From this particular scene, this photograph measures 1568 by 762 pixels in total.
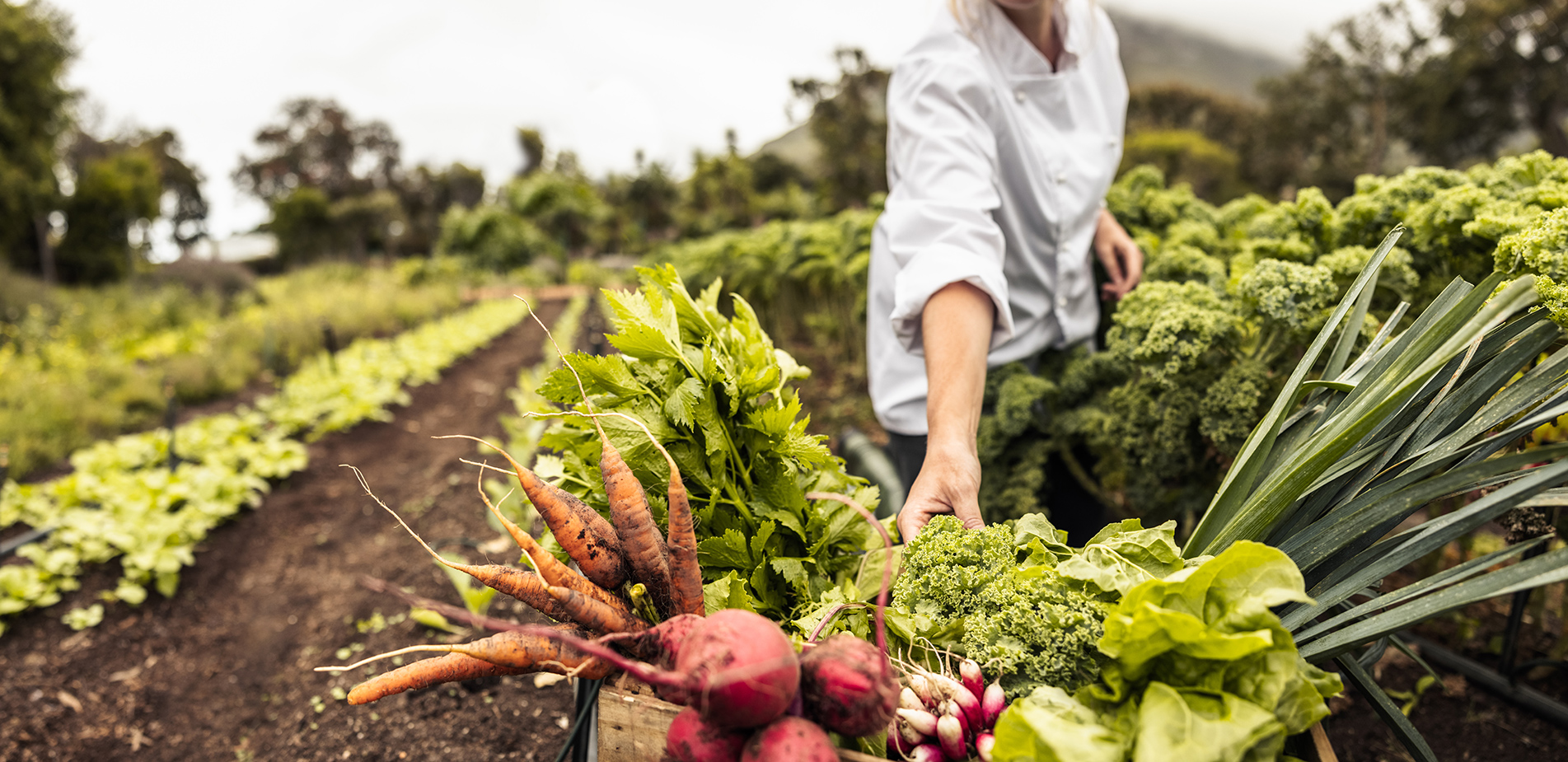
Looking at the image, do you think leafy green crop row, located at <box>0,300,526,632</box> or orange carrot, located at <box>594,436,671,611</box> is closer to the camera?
orange carrot, located at <box>594,436,671,611</box>

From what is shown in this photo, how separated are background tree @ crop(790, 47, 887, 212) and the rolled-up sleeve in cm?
2259

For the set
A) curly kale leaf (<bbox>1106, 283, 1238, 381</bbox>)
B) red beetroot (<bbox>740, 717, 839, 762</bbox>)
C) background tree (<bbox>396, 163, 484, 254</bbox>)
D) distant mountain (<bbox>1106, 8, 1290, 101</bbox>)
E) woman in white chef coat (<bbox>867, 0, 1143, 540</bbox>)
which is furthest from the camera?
distant mountain (<bbox>1106, 8, 1290, 101</bbox>)

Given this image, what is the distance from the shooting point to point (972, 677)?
1093 millimetres

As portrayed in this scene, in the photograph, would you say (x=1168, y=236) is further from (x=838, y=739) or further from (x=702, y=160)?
(x=702, y=160)

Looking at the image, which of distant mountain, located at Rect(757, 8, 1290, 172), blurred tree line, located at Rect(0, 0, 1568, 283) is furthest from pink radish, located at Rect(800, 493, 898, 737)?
distant mountain, located at Rect(757, 8, 1290, 172)

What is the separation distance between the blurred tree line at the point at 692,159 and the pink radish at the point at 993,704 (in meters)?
15.6

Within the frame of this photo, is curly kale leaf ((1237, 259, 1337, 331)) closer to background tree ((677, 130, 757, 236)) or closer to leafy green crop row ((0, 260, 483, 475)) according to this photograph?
leafy green crop row ((0, 260, 483, 475))

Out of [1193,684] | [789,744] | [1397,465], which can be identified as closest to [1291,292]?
[1397,465]

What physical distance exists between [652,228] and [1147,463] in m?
39.6

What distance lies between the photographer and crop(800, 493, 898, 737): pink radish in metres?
0.91

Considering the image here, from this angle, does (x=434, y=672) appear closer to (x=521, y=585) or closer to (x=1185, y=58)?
(x=521, y=585)

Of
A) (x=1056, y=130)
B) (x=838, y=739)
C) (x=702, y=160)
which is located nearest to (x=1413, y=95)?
(x=702, y=160)

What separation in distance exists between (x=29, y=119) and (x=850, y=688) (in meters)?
22.0

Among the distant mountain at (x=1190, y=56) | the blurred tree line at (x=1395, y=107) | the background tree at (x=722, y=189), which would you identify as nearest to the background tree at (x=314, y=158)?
the background tree at (x=722, y=189)
